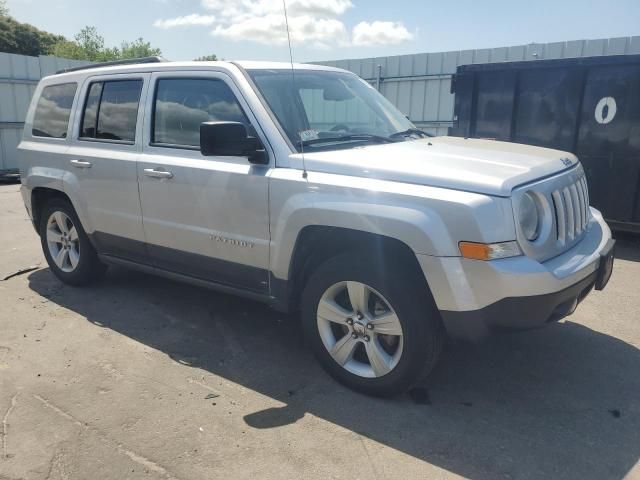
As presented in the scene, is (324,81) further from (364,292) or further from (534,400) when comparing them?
(534,400)

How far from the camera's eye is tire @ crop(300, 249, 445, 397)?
118 inches

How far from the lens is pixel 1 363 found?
3742mm

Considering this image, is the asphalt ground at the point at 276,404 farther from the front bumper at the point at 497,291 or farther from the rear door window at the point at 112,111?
the rear door window at the point at 112,111

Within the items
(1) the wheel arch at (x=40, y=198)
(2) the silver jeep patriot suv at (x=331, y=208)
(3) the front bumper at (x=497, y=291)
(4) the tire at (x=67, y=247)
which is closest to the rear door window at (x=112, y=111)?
(2) the silver jeep patriot suv at (x=331, y=208)

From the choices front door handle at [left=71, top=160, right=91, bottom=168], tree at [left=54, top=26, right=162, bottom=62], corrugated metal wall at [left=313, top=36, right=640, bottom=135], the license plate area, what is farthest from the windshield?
tree at [left=54, top=26, right=162, bottom=62]

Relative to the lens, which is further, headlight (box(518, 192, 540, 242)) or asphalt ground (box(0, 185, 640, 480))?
headlight (box(518, 192, 540, 242))

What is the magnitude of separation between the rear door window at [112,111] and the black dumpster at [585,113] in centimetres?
543

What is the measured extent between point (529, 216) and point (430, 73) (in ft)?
36.2

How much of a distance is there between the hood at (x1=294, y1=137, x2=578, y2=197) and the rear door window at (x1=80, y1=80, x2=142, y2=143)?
1.73 m

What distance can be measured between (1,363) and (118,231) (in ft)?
4.29

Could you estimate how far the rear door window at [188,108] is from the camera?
3.73m

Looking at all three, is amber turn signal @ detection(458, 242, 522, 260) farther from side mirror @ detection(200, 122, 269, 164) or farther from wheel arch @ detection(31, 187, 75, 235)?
wheel arch @ detection(31, 187, 75, 235)

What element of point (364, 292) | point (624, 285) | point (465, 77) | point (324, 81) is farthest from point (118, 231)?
point (465, 77)

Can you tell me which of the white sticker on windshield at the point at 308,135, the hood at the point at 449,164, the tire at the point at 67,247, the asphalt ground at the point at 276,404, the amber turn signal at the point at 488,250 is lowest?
the asphalt ground at the point at 276,404
